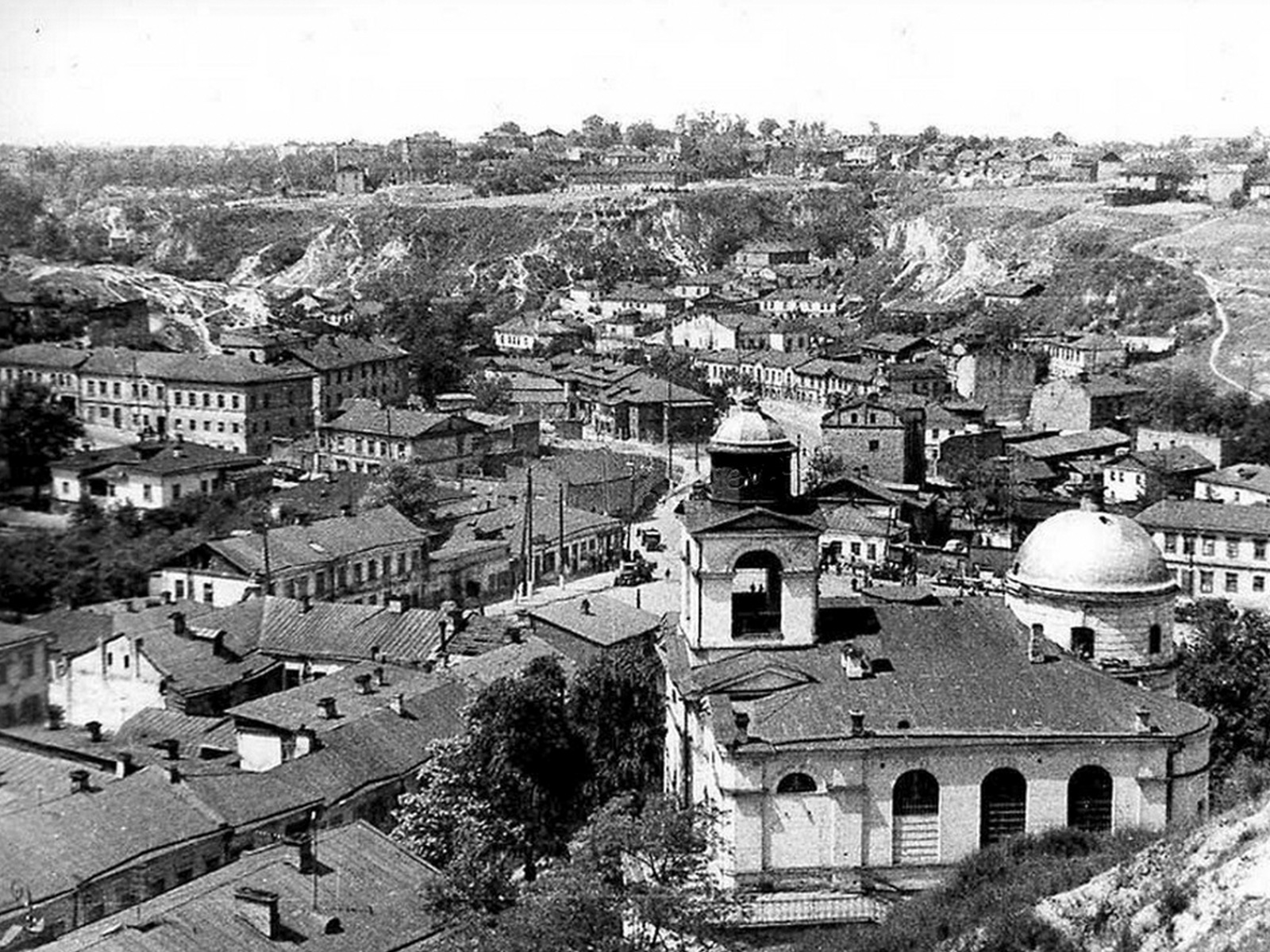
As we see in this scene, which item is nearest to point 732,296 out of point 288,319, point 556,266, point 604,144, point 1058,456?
point 556,266

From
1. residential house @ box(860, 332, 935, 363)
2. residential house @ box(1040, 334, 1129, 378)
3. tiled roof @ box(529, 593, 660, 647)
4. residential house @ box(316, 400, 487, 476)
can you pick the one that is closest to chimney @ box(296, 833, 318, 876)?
tiled roof @ box(529, 593, 660, 647)

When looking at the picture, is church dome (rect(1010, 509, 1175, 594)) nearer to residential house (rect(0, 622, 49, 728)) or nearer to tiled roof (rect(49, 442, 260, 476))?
tiled roof (rect(49, 442, 260, 476))

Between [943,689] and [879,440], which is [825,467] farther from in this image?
[943,689]

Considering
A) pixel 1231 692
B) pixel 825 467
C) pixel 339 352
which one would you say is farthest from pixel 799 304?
pixel 1231 692

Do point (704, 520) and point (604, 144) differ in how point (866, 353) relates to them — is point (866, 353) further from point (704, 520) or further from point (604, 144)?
point (604, 144)

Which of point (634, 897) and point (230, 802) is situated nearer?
point (634, 897)

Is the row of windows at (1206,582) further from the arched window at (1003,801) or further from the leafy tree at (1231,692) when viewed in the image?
the arched window at (1003,801)
